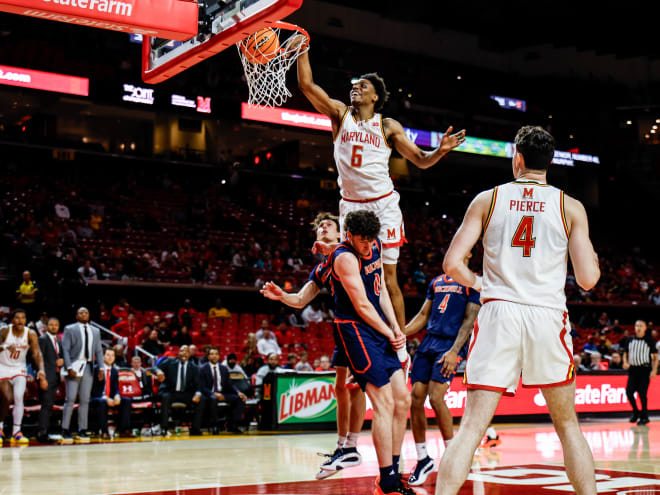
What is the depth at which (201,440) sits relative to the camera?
37.7ft

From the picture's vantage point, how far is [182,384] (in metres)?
12.5

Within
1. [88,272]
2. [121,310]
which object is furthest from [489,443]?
[88,272]

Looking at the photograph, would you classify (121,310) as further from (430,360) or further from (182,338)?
(430,360)

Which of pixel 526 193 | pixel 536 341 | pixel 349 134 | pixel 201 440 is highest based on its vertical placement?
pixel 349 134

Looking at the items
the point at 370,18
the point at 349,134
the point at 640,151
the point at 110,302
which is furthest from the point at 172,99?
the point at 640,151

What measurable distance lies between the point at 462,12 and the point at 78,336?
21017mm

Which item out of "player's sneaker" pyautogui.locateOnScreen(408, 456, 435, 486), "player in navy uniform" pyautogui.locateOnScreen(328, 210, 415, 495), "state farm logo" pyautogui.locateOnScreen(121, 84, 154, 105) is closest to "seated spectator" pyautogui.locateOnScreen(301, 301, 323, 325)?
"state farm logo" pyautogui.locateOnScreen(121, 84, 154, 105)

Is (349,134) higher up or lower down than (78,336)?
higher up

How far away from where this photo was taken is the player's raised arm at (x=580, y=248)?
411cm

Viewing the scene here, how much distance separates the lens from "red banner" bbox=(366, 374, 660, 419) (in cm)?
1440

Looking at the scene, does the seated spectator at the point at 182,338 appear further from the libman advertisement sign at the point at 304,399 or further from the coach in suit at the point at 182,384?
the libman advertisement sign at the point at 304,399

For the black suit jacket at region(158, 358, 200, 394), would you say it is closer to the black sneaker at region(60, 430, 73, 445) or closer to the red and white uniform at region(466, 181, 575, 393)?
the black sneaker at region(60, 430, 73, 445)

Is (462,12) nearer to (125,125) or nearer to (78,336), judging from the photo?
(125,125)

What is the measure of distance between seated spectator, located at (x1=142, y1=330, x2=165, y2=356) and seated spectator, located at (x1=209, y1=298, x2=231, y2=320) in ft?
14.9
